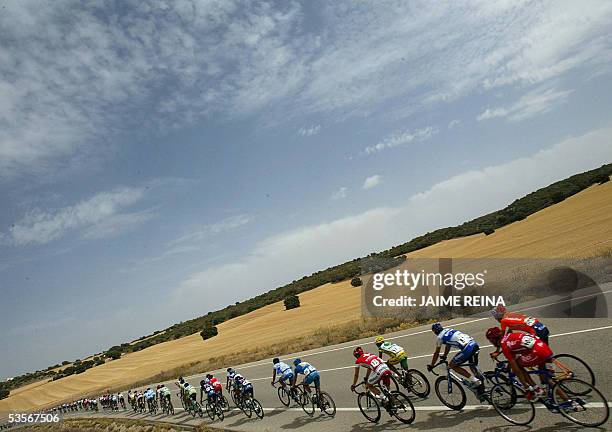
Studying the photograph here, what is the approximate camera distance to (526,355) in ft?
22.8

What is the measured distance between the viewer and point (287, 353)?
90.3ft

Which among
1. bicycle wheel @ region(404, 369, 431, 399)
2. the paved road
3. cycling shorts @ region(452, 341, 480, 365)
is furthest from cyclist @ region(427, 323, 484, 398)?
bicycle wheel @ region(404, 369, 431, 399)

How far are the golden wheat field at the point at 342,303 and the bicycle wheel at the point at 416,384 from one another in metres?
16.5

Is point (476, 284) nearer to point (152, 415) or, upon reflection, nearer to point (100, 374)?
point (152, 415)

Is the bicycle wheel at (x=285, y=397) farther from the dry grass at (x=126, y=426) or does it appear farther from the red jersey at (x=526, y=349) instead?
the red jersey at (x=526, y=349)

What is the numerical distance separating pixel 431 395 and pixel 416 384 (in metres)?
0.42

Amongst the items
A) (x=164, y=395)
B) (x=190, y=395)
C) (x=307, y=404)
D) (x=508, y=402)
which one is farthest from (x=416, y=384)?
(x=164, y=395)

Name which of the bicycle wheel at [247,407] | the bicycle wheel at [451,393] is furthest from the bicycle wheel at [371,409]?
the bicycle wheel at [247,407]

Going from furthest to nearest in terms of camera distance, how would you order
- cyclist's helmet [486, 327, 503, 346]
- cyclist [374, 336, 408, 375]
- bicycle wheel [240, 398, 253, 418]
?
1. bicycle wheel [240, 398, 253, 418]
2. cyclist [374, 336, 408, 375]
3. cyclist's helmet [486, 327, 503, 346]

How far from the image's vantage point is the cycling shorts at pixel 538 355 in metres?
6.77

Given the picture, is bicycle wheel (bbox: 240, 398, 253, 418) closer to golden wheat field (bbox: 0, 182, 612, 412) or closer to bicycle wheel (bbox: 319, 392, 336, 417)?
bicycle wheel (bbox: 319, 392, 336, 417)

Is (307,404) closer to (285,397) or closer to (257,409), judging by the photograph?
(257,409)

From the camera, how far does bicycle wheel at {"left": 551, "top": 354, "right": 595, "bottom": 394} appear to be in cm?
683

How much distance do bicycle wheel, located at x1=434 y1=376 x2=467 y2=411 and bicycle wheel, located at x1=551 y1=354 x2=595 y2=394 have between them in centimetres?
224
